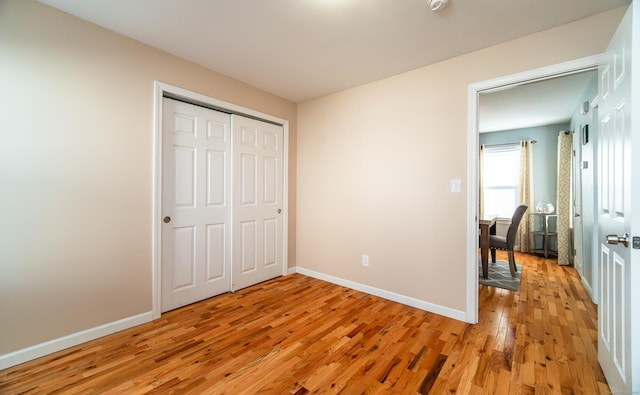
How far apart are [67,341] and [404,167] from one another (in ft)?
10.8

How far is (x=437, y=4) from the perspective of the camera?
1.75 metres

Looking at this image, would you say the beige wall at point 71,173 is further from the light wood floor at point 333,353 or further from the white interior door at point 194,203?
the light wood floor at point 333,353

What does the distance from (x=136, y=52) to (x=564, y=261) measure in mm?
6531

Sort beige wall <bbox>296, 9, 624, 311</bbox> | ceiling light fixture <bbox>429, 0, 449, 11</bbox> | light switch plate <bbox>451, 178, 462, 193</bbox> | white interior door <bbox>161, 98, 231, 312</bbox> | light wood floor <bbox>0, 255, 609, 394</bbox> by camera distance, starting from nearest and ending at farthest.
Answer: light wood floor <bbox>0, 255, 609, 394</bbox>, ceiling light fixture <bbox>429, 0, 449, 11</bbox>, beige wall <bbox>296, 9, 624, 311</bbox>, light switch plate <bbox>451, 178, 462, 193</bbox>, white interior door <bbox>161, 98, 231, 312</bbox>

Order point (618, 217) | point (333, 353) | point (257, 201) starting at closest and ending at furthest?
1. point (618, 217)
2. point (333, 353)
3. point (257, 201)

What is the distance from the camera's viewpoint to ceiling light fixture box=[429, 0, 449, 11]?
1729 millimetres

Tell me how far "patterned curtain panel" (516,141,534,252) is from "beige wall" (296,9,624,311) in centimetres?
394

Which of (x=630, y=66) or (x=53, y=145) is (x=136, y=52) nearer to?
(x=53, y=145)

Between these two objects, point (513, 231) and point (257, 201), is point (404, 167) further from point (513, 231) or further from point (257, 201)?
point (513, 231)

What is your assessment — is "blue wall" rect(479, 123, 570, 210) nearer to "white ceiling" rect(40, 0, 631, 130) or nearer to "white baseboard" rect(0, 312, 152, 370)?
"white ceiling" rect(40, 0, 631, 130)

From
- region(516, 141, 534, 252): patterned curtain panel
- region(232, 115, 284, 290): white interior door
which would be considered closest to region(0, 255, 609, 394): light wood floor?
region(232, 115, 284, 290): white interior door

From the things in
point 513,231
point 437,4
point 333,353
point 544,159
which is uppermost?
point 437,4

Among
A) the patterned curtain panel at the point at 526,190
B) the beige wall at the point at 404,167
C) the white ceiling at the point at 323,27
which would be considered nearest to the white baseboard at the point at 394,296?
the beige wall at the point at 404,167

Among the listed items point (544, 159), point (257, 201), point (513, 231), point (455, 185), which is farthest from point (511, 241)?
point (257, 201)
